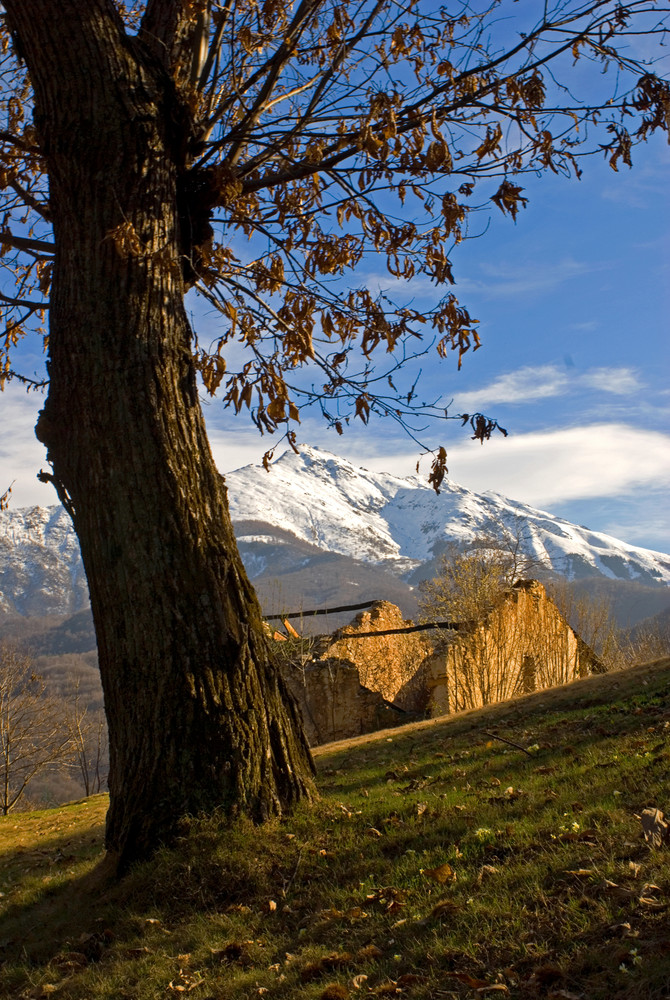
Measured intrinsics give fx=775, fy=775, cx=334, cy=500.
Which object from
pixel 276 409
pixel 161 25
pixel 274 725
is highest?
pixel 161 25

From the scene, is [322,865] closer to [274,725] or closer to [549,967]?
[274,725]

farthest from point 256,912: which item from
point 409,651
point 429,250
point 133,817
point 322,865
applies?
point 409,651

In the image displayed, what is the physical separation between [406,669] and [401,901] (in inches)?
691

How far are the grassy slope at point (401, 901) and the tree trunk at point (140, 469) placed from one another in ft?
1.26

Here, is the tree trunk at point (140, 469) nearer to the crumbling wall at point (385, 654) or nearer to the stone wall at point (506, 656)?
the stone wall at point (506, 656)

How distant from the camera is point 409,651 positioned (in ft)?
70.5

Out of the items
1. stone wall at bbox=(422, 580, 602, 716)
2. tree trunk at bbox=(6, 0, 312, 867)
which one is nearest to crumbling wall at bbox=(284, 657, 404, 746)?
stone wall at bbox=(422, 580, 602, 716)

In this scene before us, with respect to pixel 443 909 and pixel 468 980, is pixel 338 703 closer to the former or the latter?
pixel 443 909

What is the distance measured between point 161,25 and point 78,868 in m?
6.83

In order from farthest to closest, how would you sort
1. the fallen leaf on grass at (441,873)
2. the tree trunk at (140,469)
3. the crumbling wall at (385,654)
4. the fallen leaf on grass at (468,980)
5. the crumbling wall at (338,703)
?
the crumbling wall at (385,654), the crumbling wall at (338,703), the tree trunk at (140,469), the fallen leaf on grass at (441,873), the fallen leaf on grass at (468,980)

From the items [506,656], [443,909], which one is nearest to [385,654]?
[506,656]

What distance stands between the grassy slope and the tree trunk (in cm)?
39

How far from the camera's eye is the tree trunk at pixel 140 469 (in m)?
4.86

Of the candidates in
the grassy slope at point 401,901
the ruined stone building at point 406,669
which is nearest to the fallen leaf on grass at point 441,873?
the grassy slope at point 401,901
